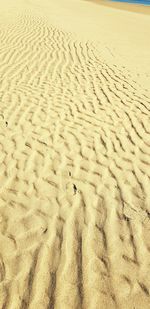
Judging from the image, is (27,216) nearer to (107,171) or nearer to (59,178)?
(59,178)

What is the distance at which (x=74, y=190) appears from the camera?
3.98 metres

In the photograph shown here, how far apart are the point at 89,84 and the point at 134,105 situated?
5.87ft

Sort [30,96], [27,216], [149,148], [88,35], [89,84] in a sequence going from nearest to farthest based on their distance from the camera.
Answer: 1. [27,216]
2. [149,148]
3. [30,96]
4. [89,84]
5. [88,35]

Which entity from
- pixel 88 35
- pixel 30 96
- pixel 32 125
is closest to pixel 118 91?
pixel 30 96

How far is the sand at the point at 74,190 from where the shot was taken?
2.82m

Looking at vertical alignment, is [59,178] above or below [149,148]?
below

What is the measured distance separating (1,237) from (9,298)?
72cm

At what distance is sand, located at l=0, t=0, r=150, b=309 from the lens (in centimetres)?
282

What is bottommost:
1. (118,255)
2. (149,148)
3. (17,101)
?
(17,101)

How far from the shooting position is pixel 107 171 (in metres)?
4.33

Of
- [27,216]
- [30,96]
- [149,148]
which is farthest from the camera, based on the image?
[30,96]

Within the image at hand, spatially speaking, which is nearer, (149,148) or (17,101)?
(149,148)

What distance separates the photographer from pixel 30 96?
22.7 feet

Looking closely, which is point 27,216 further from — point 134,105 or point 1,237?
point 134,105
